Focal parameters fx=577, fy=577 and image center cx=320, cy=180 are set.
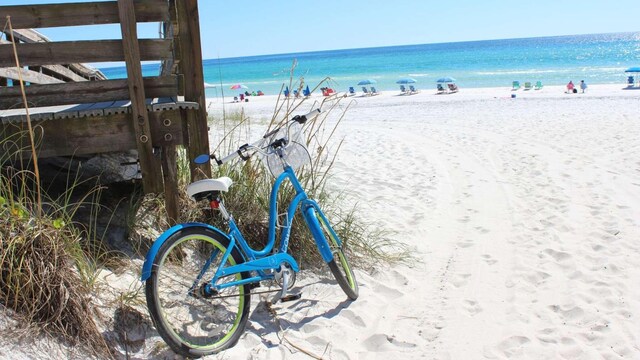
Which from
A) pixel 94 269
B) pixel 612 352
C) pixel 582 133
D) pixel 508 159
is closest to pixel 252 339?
pixel 94 269

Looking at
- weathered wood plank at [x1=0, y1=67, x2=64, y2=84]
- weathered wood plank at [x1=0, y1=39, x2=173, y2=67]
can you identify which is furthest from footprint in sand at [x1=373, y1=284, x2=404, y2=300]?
weathered wood plank at [x1=0, y1=67, x2=64, y2=84]

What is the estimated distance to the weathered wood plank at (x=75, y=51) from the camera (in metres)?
3.80

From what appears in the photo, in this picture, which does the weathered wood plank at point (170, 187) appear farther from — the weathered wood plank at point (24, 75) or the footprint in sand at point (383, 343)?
the footprint in sand at point (383, 343)

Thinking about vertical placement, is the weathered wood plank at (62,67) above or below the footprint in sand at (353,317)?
above

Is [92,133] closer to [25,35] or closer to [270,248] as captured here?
[270,248]

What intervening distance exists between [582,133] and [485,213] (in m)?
6.26

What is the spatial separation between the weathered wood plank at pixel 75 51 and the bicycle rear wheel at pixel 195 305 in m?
1.39

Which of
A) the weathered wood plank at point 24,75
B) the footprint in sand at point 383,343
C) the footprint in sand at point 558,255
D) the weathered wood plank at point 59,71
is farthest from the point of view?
the weathered wood plank at point 59,71

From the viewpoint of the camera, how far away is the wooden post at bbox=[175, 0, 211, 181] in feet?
13.3

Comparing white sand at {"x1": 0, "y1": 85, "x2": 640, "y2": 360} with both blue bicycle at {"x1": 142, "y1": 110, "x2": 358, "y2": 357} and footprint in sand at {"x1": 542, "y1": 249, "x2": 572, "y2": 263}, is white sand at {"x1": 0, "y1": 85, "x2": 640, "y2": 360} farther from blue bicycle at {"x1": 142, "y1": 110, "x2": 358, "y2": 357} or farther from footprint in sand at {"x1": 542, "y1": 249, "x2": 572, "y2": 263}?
blue bicycle at {"x1": 142, "y1": 110, "x2": 358, "y2": 357}

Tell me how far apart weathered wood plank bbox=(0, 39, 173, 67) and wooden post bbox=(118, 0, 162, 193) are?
8 cm

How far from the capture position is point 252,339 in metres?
3.60

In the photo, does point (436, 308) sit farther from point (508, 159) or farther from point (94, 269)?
point (508, 159)

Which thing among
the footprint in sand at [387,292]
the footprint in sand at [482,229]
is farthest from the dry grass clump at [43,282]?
the footprint in sand at [482,229]
